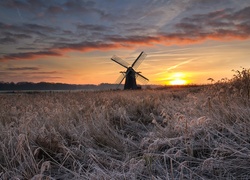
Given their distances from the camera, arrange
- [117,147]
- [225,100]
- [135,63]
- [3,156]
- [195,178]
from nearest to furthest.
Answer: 1. [195,178]
2. [3,156]
3. [117,147]
4. [225,100]
5. [135,63]

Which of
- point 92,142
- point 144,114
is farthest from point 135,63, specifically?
point 92,142

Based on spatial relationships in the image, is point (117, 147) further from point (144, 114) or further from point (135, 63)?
point (135, 63)

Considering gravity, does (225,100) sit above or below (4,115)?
above

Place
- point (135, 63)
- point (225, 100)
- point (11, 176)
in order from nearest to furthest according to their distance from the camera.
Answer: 1. point (11, 176)
2. point (225, 100)
3. point (135, 63)

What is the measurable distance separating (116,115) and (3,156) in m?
3.01

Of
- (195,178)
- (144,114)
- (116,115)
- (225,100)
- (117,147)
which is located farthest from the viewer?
(144,114)

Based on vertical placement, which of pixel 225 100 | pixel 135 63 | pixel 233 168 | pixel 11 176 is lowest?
pixel 11 176

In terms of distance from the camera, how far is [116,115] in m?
5.95

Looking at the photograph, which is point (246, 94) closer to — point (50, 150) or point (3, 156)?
point (50, 150)

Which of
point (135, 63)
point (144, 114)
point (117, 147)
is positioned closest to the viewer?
point (117, 147)

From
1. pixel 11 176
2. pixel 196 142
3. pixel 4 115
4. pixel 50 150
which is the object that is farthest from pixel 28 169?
pixel 4 115

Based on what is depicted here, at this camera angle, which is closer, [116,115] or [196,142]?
[196,142]

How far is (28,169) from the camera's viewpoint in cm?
283

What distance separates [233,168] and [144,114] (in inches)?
157
